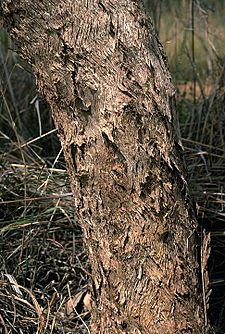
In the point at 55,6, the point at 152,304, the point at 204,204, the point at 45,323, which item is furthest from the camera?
the point at 204,204

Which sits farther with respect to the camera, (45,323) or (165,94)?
(45,323)

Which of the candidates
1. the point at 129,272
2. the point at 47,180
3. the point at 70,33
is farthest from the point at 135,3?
the point at 47,180

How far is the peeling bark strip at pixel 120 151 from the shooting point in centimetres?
93

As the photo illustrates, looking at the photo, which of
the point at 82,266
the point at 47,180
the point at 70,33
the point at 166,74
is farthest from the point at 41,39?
the point at 82,266

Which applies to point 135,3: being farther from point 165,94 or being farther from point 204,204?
point 204,204

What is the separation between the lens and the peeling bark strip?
36.8 inches

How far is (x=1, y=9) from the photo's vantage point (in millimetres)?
972

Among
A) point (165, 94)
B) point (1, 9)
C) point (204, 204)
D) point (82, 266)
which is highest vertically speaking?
point (1, 9)

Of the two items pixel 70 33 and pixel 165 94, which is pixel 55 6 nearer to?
pixel 70 33

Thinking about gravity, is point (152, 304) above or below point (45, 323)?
above

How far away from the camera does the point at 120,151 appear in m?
0.97

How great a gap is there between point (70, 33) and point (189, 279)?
1.36 feet

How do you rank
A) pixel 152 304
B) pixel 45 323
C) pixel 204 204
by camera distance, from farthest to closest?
1. pixel 204 204
2. pixel 45 323
3. pixel 152 304

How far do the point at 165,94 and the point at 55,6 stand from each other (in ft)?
0.65
